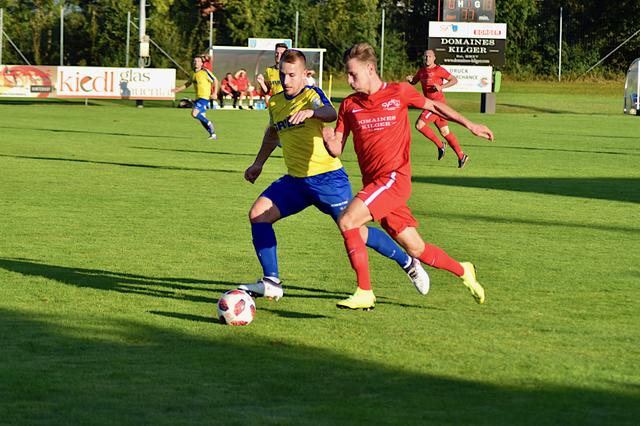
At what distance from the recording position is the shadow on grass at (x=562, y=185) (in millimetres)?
16828

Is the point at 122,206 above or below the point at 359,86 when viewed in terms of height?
below

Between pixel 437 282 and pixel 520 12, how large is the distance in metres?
58.5

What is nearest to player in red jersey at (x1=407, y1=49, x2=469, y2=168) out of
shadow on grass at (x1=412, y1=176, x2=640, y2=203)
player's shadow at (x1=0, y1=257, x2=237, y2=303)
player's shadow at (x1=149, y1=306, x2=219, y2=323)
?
shadow on grass at (x1=412, y1=176, x2=640, y2=203)

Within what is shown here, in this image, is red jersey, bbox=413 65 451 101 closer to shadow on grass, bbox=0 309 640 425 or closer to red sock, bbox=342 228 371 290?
red sock, bbox=342 228 371 290

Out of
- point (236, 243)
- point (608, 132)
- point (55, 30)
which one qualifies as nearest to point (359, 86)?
point (236, 243)

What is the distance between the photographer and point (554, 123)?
1502 inches

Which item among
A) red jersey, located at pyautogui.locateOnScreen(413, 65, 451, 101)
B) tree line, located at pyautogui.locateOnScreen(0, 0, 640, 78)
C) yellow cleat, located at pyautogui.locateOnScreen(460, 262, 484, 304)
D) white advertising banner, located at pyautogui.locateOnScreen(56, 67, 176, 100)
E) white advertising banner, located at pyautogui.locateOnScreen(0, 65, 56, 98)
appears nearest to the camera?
yellow cleat, located at pyautogui.locateOnScreen(460, 262, 484, 304)

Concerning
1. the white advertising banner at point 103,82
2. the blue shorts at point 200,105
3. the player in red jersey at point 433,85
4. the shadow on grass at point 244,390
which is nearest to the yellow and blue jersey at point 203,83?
the blue shorts at point 200,105

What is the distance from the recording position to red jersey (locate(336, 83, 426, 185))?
26.4 feet

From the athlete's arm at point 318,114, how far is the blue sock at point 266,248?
836 mm

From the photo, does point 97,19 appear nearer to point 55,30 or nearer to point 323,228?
point 55,30

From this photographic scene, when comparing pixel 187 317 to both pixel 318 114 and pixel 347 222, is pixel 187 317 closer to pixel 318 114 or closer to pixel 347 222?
pixel 347 222

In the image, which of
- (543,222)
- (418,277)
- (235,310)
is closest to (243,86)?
(543,222)

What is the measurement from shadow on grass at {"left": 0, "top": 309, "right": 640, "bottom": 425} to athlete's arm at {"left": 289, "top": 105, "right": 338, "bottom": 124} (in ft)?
5.65
